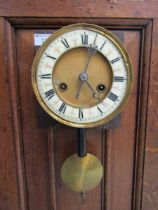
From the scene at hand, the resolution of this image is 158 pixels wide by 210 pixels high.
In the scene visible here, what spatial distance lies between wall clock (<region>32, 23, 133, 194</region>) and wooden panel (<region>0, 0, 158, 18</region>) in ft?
0.35

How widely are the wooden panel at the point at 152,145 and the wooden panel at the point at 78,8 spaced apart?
0.23ft

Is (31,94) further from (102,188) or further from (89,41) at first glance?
(102,188)

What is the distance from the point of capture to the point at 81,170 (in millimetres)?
649

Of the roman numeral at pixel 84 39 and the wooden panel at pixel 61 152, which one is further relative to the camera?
the wooden panel at pixel 61 152

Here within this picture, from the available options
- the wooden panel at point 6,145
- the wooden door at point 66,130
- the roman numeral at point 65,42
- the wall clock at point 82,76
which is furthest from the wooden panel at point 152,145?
the wooden panel at point 6,145

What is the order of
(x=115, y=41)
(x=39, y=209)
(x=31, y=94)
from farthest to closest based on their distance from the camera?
(x=39, y=209) < (x=31, y=94) < (x=115, y=41)

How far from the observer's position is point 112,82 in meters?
0.57

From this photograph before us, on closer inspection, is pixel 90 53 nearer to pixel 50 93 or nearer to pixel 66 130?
pixel 50 93

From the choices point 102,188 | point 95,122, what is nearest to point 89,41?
point 95,122

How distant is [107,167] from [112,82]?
1.05ft

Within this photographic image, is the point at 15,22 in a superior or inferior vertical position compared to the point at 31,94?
superior

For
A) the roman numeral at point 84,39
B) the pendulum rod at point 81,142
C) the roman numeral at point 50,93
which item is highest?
the roman numeral at point 84,39

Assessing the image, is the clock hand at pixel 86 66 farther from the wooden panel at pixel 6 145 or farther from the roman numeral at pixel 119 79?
the wooden panel at pixel 6 145

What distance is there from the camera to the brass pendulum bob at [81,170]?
649 mm
